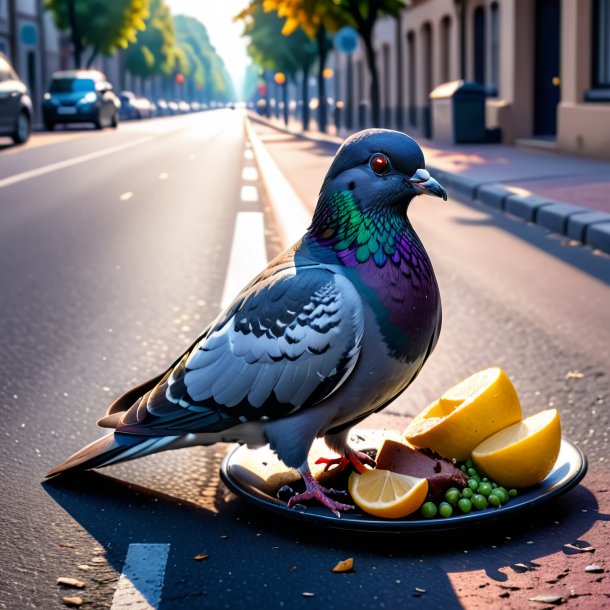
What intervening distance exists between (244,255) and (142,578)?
5936 mm

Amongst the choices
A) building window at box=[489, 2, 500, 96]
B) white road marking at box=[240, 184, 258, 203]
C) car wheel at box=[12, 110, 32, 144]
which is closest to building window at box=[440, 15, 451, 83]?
building window at box=[489, 2, 500, 96]

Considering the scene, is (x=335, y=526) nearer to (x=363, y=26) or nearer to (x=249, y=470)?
(x=249, y=470)

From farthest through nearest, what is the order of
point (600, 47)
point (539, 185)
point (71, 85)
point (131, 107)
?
point (131, 107), point (71, 85), point (600, 47), point (539, 185)

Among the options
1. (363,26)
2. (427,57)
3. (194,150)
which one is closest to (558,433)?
(194,150)

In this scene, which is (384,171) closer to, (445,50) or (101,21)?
(445,50)

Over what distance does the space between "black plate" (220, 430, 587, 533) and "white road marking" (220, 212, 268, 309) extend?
10.2 ft

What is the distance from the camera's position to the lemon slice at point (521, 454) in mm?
2961

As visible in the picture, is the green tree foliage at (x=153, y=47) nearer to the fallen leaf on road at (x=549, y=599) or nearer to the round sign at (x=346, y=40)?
the round sign at (x=346, y=40)

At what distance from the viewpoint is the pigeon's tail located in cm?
293

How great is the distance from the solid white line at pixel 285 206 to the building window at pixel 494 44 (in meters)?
8.99

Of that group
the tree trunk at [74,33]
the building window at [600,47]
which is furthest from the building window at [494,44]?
the tree trunk at [74,33]

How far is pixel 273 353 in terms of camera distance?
2717 millimetres

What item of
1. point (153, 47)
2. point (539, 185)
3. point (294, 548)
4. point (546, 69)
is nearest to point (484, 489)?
point (294, 548)

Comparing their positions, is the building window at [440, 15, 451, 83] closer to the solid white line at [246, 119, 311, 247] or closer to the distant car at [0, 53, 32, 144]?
the distant car at [0, 53, 32, 144]
